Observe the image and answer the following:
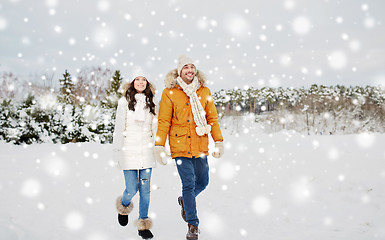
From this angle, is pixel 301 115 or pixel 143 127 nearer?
pixel 143 127

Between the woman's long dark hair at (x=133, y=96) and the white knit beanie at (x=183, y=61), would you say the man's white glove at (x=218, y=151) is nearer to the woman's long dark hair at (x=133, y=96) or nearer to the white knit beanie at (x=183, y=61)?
the woman's long dark hair at (x=133, y=96)

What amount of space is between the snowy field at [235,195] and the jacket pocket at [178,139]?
1.13 meters

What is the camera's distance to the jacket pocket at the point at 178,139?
3.43m

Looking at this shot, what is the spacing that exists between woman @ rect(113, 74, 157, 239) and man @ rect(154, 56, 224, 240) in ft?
0.90

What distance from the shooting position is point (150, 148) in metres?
3.70

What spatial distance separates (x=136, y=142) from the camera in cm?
364

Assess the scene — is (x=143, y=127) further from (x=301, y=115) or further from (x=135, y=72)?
(x=301, y=115)

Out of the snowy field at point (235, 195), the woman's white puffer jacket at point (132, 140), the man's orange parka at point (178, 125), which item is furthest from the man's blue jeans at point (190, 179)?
the woman's white puffer jacket at point (132, 140)

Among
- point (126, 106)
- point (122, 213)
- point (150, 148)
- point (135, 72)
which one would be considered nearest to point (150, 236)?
point (122, 213)

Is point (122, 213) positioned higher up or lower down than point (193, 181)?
lower down

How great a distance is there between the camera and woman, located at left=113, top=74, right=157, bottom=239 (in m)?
3.57

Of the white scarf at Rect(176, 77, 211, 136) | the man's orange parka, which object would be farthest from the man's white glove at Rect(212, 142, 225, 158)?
the white scarf at Rect(176, 77, 211, 136)

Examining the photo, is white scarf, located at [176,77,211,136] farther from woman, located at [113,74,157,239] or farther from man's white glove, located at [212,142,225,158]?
woman, located at [113,74,157,239]

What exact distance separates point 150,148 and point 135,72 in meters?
1.05
